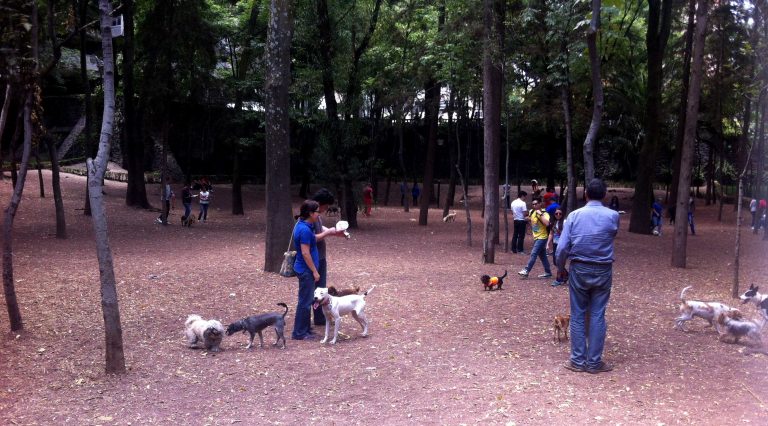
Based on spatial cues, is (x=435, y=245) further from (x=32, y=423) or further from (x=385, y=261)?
(x=32, y=423)

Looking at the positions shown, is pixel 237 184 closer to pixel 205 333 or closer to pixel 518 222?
pixel 518 222

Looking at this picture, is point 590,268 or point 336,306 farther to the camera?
point 336,306

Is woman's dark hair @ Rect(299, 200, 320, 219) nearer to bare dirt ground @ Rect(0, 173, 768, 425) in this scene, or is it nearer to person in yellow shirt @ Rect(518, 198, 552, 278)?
bare dirt ground @ Rect(0, 173, 768, 425)

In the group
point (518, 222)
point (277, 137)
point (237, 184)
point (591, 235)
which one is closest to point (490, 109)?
point (518, 222)

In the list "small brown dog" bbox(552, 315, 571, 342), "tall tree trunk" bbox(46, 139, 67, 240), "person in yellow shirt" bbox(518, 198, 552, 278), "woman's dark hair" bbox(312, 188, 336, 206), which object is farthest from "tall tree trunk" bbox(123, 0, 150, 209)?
"small brown dog" bbox(552, 315, 571, 342)

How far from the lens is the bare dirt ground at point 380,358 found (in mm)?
Answer: 5988

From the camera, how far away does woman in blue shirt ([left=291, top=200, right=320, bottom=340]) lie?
8.06 metres

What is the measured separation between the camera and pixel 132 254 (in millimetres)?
16141

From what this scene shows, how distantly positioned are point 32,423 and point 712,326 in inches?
324

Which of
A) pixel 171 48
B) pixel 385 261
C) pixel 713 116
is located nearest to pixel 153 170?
pixel 171 48

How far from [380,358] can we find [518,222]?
10196 millimetres

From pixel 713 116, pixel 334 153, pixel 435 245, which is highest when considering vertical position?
pixel 713 116

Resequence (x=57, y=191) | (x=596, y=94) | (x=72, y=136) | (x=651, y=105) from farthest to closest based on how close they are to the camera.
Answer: (x=72, y=136), (x=651, y=105), (x=57, y=191), (x=596, y=94)

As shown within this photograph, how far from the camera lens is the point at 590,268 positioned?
6883 millimetres
